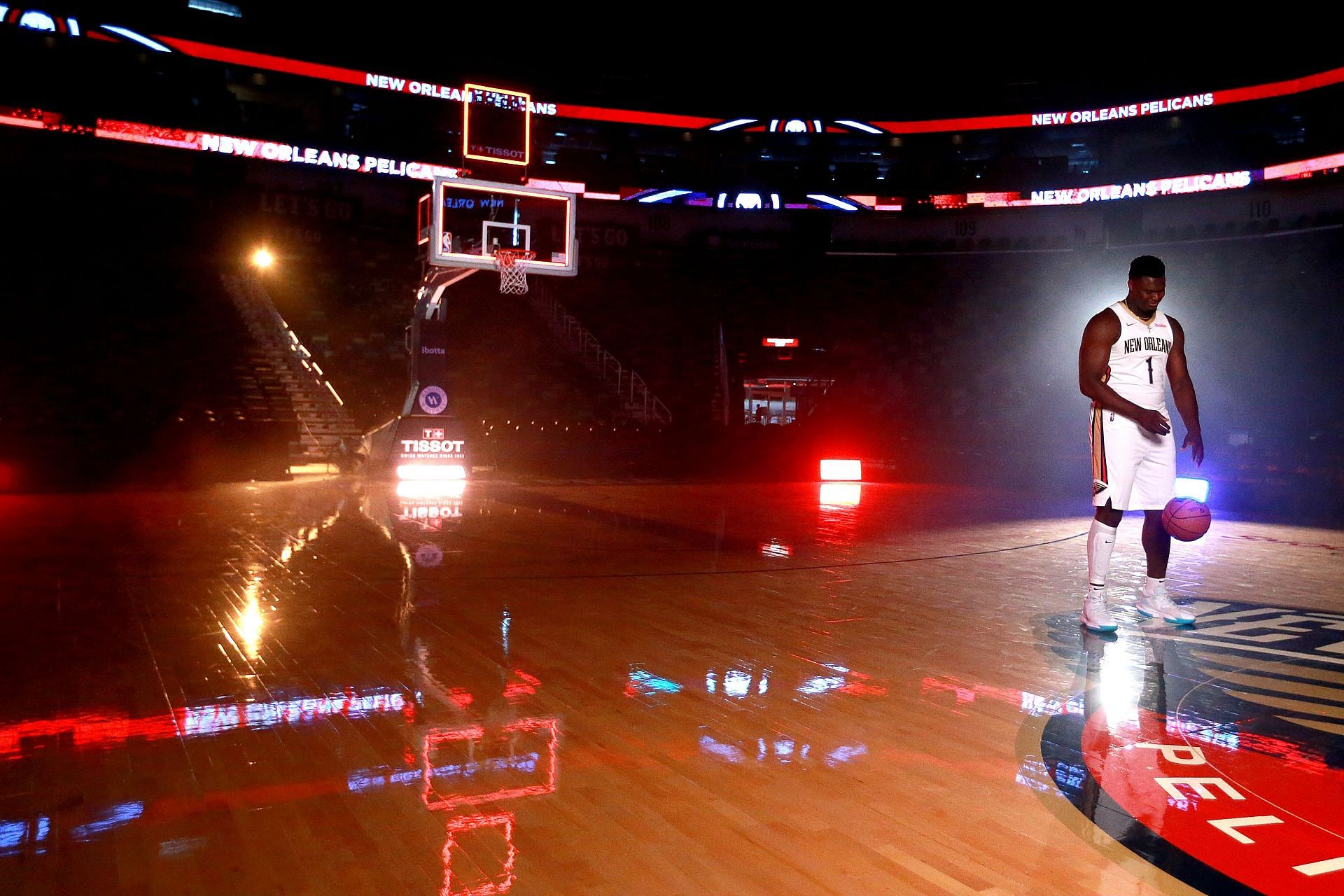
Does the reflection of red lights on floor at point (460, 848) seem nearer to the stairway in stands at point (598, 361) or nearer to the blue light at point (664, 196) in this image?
the stairway in stands at point (598, 361)

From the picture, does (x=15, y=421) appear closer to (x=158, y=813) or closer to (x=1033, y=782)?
(x=158, y=813)

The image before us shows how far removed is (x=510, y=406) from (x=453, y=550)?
13162 millimetres

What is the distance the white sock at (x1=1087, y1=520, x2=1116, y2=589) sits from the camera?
178 inches

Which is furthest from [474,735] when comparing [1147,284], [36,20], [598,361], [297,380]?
[36,20]

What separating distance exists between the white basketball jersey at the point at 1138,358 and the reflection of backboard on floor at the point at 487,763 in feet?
11.1

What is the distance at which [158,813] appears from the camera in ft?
7.30

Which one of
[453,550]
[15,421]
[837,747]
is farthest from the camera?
[15,421]

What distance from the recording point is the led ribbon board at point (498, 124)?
1293cm

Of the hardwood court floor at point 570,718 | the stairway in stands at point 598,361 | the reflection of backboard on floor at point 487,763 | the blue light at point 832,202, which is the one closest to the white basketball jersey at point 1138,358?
the hardwood court floor at point 570,718

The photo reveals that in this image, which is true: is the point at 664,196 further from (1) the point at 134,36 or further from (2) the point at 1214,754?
(2) the point at 1214,754

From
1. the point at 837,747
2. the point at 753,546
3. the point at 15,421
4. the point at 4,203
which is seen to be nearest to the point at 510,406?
the point at 15,421

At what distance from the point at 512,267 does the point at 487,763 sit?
36.0 ft

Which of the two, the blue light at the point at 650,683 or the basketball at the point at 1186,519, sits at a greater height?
the basketball at the point at 1186,519

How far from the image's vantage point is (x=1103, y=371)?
15.1ft
